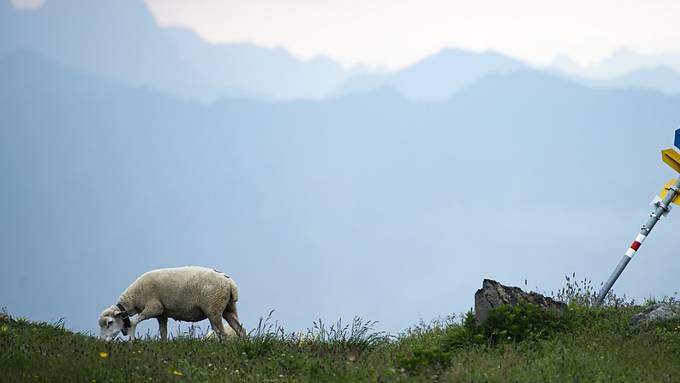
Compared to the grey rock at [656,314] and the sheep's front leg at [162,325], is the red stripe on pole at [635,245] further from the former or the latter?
the sheep's front leg at [162,325]

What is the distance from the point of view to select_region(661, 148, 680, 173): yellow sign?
1725cm

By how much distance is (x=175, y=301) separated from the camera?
17.7 metres

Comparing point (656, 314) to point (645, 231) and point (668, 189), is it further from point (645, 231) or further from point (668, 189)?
point (668, 189)

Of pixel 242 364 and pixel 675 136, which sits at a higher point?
pixel 675 136

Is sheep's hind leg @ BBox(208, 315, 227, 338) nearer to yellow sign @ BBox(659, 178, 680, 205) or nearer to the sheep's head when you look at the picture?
the sheep's head

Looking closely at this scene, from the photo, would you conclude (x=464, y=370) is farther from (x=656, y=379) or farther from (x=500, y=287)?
(x=500, y=287)

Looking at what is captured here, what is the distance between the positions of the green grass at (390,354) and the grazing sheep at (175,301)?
196cm

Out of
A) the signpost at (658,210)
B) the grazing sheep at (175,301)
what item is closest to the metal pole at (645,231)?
the signpost at (658,210)

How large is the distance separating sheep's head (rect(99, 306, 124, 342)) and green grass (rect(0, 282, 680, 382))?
5.18ft

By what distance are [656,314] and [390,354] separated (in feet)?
16.8

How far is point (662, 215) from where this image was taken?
17.3 metres

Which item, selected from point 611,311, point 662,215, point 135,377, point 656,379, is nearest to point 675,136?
point 662,215

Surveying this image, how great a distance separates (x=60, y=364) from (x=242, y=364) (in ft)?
8.65

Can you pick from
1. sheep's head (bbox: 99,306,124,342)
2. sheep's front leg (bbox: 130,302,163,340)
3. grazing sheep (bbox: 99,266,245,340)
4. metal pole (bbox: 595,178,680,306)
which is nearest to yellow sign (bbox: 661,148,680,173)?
metal pole (bbox: 595,178,680,306)
